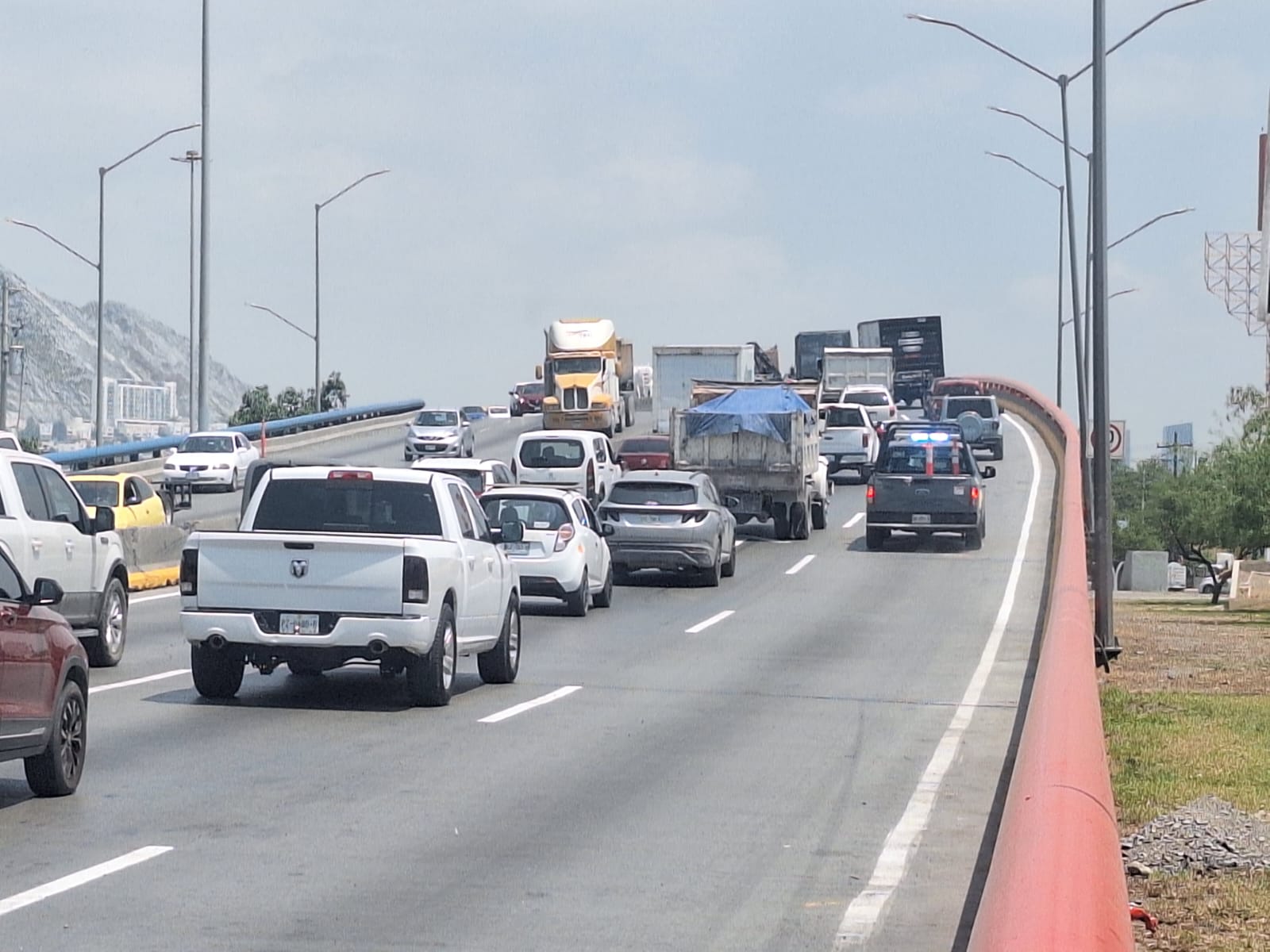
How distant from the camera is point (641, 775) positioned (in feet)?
42.2

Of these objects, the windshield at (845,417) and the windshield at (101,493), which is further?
the windshield at (845,417)

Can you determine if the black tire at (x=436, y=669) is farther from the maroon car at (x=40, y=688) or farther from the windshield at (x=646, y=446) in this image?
the windshield at (x=646, y=446)

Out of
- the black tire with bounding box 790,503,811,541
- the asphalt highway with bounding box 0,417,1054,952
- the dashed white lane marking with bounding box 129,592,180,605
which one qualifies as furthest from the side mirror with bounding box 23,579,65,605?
the black tire with bounding box 790,503,811,541

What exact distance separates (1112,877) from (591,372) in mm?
54920

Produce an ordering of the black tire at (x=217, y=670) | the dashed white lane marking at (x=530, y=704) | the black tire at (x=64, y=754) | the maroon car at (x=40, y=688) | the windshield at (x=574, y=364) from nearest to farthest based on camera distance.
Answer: the maroon car at (x=40, y=688)
the black tire at (x=64, y=754)
the dashed white lane marking at (x=530, y=704)
the black tire at (x=217, y=670)
the windshield at (x=574, y=364)

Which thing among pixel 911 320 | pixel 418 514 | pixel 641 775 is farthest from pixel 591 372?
pixel 641 775

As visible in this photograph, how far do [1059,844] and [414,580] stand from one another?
9.47 meters

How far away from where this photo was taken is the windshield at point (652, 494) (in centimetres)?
3142

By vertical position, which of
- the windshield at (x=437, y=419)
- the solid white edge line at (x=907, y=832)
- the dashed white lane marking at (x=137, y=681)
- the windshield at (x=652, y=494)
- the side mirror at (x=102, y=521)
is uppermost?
the windshield at (x=437, y=419)

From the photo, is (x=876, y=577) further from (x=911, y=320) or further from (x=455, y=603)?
(x=911, y=320)

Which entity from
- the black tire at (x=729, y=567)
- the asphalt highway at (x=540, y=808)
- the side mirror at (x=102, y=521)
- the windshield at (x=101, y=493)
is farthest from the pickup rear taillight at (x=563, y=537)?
the windshield at (x=101, y=493)

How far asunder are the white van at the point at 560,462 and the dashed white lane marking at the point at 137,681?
2374 centimetres

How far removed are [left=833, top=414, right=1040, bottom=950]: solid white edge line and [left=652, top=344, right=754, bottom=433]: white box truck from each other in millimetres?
31777

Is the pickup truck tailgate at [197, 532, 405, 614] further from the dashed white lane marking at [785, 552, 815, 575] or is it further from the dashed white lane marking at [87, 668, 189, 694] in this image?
the dashed white lane marking at [785, 552, 815, 575]
